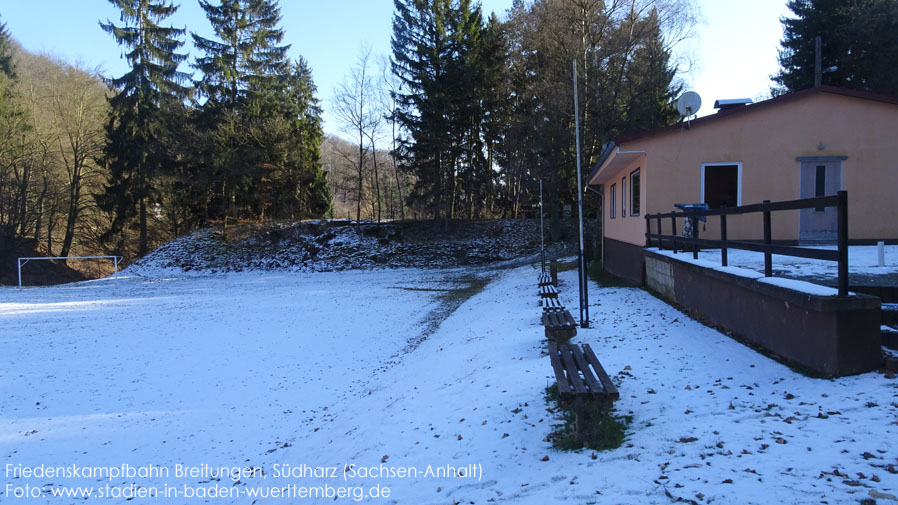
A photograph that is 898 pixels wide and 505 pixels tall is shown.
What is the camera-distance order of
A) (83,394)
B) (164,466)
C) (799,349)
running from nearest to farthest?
1. (799,349)
2. (164,466)
3. (83,394)

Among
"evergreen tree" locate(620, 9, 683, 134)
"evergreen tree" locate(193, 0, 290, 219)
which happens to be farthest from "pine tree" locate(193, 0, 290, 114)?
"evergreen tree" locate(620, 9, 683, 134)

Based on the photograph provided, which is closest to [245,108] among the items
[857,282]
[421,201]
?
[421,201]

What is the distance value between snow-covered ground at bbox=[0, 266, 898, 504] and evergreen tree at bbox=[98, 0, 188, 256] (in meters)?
23.7

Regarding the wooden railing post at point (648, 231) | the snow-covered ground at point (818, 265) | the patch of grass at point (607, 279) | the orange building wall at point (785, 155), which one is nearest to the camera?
the snow-covered ground at point (818, 265)

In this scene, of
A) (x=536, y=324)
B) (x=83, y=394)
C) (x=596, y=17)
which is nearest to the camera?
(x=83, y=394)

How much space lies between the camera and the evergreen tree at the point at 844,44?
21.4 m

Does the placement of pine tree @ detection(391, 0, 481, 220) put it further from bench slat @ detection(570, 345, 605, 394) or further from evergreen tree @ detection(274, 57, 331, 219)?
bench slat @ detection(570, 345, 605, 394)

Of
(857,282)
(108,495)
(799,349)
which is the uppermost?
(857,282)

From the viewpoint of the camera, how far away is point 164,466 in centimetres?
523

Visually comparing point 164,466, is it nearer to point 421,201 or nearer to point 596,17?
point 596,17

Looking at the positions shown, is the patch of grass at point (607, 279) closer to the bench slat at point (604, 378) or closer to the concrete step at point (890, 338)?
the concrete step at point (890, 338)

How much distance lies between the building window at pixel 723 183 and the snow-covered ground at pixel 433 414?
3308mm

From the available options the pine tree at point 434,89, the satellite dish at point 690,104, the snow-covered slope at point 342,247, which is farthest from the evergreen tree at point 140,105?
the satellite dish at point 690,104

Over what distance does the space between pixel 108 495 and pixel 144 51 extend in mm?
34660
